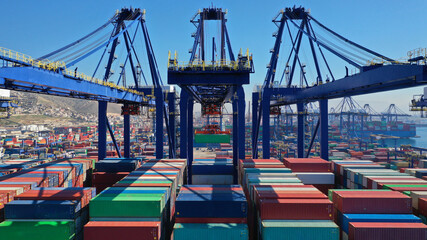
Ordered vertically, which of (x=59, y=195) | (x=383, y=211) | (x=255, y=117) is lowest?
(x=383, y=211)

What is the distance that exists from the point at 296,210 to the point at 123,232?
26.6 ft

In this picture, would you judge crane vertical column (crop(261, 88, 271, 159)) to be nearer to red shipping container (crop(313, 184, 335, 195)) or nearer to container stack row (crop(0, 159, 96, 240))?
red shipping container (crop(313, 184, 335, 195))

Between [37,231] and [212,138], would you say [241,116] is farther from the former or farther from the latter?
[37,231]

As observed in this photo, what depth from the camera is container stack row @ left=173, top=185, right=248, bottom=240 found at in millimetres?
10570

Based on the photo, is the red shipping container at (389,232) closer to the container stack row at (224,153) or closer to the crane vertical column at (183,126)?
the crane vertical column at (183,126)

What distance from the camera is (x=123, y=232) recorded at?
1059 centimetres

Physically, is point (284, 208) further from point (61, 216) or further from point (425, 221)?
point (61, 216)

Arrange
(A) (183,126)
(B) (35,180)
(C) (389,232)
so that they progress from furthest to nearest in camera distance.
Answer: (A) (183,126) < (B) (35,180) < (C) (389,232)

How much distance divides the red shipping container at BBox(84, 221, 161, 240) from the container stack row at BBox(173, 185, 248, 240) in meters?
1.01

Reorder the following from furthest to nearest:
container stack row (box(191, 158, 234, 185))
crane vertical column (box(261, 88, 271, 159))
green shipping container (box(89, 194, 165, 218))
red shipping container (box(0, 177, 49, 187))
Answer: crane vertical column (box(261, 88, 271, 159)) → container stack row (box(191, 158, 234, 185)) → red shipping container (box(0, 177, 49, 187)) → green shipping container (box(89, 194, 165, 218))

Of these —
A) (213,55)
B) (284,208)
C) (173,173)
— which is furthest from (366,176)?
(213,55)

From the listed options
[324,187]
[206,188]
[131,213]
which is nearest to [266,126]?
[324,187]

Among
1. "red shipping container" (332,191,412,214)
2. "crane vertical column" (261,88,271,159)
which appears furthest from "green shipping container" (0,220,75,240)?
"crane vertical column" (261,88,271,159)

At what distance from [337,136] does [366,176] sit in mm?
89751
